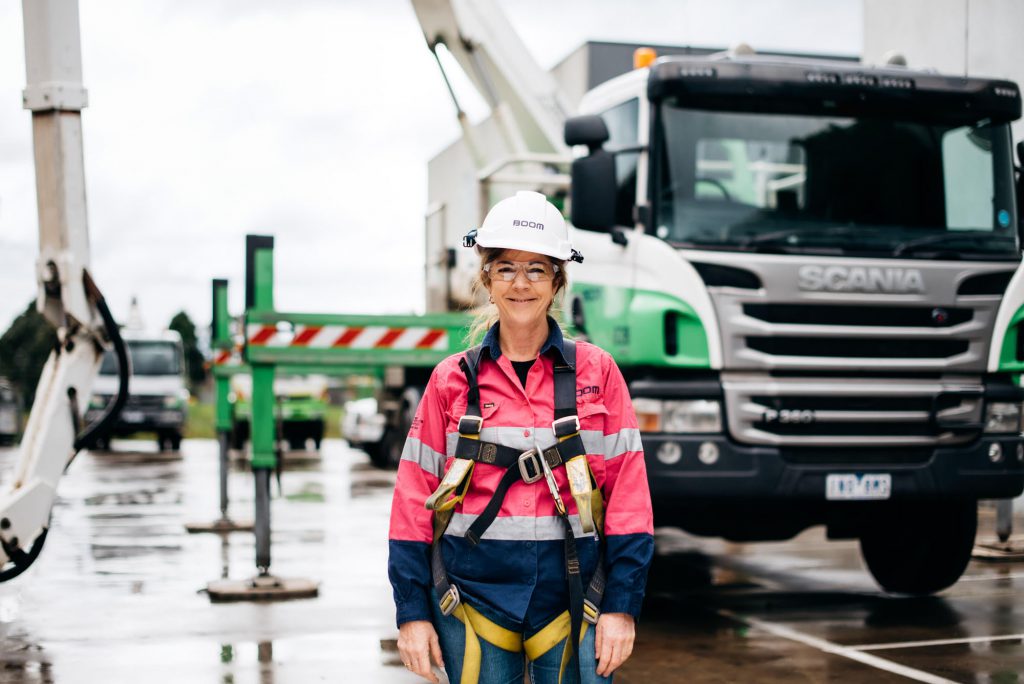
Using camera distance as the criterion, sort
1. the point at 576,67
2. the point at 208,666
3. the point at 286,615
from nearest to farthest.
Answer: the point at 208,666, the point at 286,615, the point at 576,67

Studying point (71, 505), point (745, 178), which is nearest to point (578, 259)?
point (745, 178)

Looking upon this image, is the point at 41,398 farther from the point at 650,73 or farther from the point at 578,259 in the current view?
the point at 578,259

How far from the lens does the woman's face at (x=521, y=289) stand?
332cm

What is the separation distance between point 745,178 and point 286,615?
3718 millimetres

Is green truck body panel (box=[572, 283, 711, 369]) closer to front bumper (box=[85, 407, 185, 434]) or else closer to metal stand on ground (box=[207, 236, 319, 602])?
metal stand on ground (box=[207, 236, 319, 602])

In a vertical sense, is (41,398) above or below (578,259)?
below

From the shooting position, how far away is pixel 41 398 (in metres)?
6.80

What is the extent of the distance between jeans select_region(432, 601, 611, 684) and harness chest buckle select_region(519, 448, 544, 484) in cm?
38

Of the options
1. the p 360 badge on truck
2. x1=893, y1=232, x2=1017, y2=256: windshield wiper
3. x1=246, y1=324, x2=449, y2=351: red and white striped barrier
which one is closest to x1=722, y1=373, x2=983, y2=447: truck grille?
the p 360 badge on truck

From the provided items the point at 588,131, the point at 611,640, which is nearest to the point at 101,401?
the point at 588,131

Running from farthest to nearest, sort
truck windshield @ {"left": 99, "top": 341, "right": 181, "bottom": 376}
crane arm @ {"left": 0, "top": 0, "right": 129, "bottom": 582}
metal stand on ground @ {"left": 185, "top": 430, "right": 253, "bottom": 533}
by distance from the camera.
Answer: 1. truck windshield @ {"left": 99, "top": 341, "right": 181, "bottom": 376}
2. metal stand on ground @ {"left": 185, "top": 430, "right": 253, "bottom": 533}
3. crane arm @ {"left": 0, "top": 0, "right": 129, "bottom": 582}

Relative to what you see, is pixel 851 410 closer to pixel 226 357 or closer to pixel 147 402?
pixel 226 357

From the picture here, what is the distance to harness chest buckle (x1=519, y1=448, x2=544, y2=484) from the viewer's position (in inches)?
125

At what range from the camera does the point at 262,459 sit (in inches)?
336
